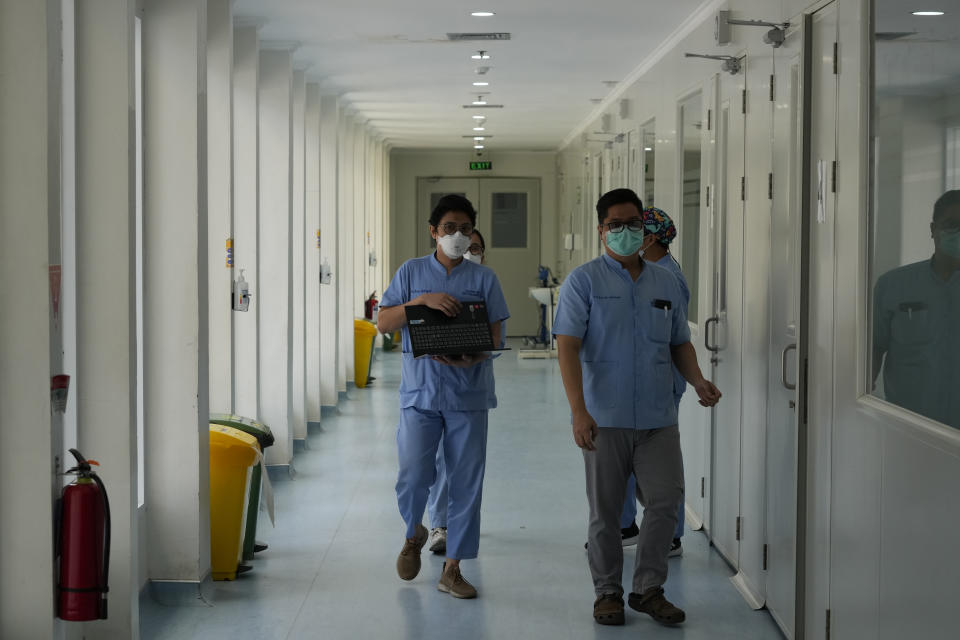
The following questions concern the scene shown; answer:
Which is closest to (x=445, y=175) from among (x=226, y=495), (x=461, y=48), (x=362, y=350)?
(x=362, y=350)

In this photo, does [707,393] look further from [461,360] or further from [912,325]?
[912,325]

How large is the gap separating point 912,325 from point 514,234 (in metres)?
14.7

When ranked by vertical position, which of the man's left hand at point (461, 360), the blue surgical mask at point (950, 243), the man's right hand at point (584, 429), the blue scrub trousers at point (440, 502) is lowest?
the blue scrub trousers at point (440, 502)

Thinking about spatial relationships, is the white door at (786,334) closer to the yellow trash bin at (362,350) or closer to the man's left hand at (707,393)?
the man's left hand at (707,393)

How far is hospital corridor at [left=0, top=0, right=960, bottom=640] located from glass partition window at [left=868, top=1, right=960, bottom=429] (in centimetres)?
1

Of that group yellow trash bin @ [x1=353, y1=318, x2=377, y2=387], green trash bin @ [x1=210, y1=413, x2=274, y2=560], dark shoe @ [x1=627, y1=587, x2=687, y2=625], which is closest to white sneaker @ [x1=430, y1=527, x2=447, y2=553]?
green trash bin @ [x1=210, y1=413, x2=274, y2=560]

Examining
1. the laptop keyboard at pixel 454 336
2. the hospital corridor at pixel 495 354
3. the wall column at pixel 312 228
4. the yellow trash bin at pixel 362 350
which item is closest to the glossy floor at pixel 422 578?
the hospital corridor at pixel 495 354

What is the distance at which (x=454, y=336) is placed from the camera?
420 cm

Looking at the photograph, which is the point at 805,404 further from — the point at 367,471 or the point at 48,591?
the point at 367,471

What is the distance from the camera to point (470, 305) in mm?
4316

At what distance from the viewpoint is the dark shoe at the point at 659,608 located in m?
4.03

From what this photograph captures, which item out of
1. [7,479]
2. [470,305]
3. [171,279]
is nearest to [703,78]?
[470,305]

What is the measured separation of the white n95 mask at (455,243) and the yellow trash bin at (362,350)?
7.04m

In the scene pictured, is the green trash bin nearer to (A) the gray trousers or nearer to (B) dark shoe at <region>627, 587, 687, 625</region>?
(A) the gray trousers
